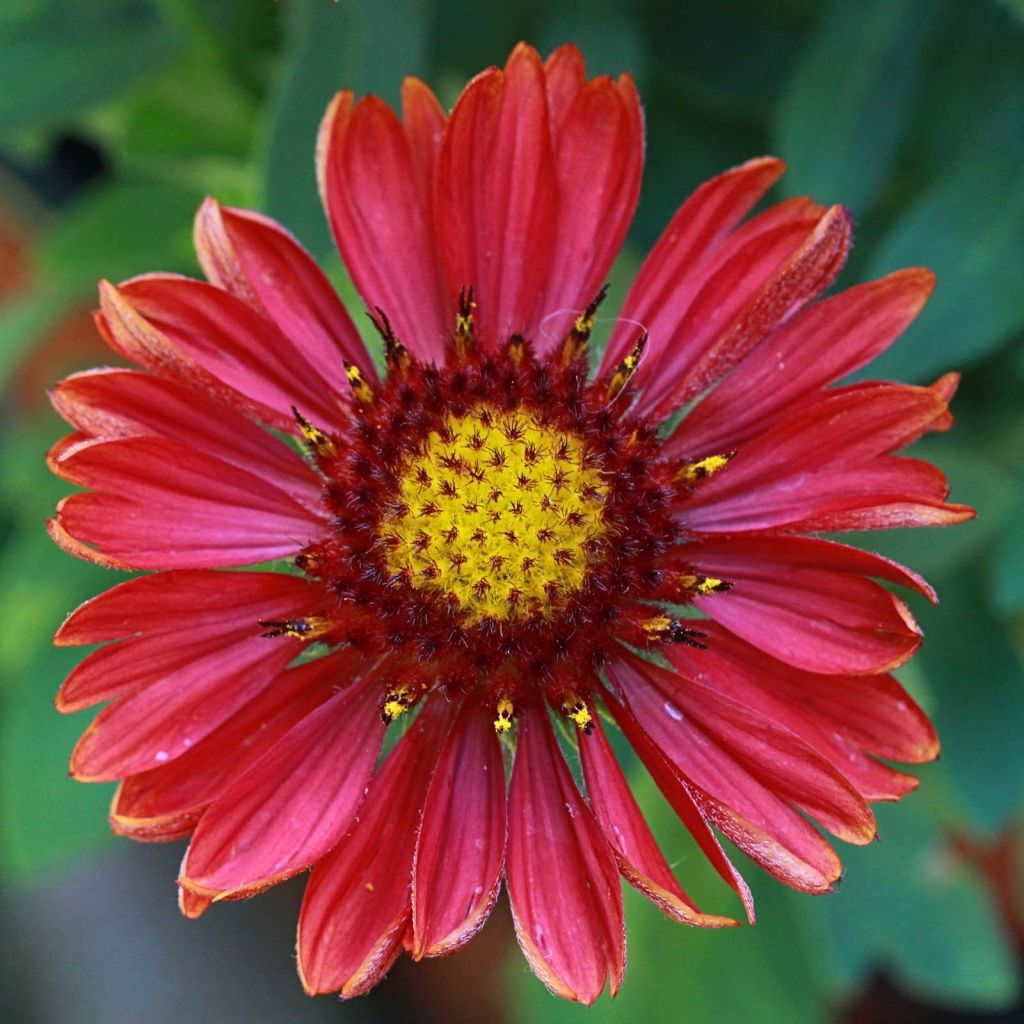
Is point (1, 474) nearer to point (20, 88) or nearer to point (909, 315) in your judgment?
Answer: point (20, 88)

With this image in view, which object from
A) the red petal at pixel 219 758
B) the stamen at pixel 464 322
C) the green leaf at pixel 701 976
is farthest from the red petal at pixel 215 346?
the green leaf at pixel 701 976

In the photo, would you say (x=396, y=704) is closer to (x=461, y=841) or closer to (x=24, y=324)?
(x=461, y=841)

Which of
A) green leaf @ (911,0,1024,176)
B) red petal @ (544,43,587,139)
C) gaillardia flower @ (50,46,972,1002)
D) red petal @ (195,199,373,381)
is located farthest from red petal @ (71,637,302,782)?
green leaf @ (911,0,1024,176)

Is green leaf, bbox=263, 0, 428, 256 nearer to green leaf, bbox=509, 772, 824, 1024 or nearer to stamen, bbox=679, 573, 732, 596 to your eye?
stamen, bbox=679, 573, 732, 596

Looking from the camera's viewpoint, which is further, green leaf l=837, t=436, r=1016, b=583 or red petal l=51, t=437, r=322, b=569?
green leaf l=837, t=436, r=1016, b=583

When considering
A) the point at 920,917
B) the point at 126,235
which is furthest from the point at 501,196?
the point at 920,917

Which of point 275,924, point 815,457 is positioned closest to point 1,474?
point 275,924
